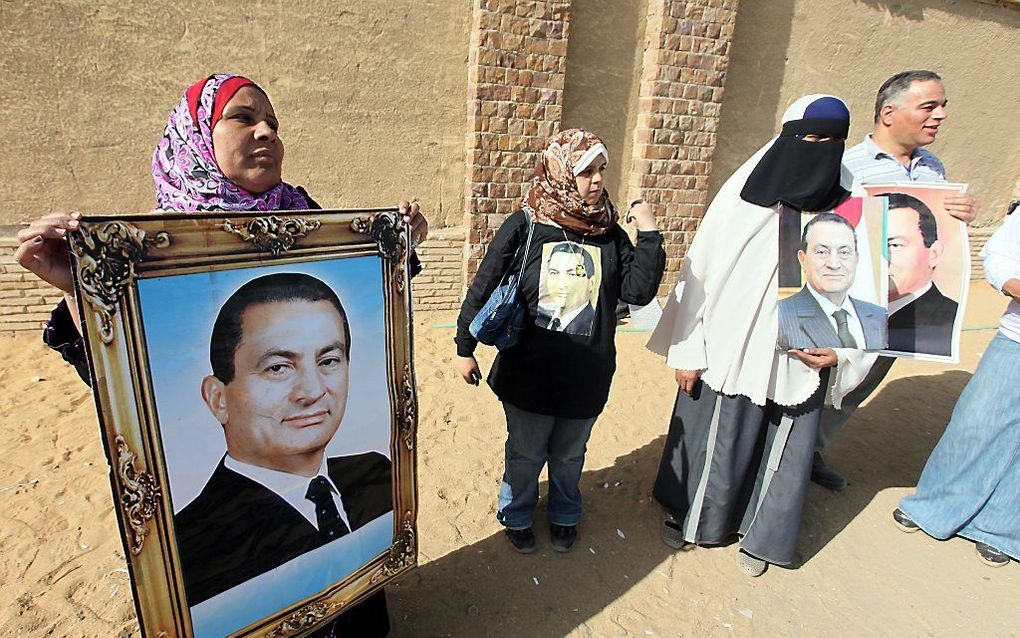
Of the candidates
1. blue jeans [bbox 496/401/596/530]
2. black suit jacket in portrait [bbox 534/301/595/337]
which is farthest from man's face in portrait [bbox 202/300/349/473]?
blue jeans [bbox 496/401/596/530]

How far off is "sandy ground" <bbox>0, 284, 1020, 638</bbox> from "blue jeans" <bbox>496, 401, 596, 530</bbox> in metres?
0.20

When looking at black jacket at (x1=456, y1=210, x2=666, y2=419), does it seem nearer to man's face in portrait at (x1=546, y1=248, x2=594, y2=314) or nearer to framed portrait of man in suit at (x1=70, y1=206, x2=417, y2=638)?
man's face in portrait at (x1=546, y1=248, x2=594, y2=314)

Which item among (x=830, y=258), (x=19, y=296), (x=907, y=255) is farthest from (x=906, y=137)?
(x=19, y=296)

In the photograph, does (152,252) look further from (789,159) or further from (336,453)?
(789,159)

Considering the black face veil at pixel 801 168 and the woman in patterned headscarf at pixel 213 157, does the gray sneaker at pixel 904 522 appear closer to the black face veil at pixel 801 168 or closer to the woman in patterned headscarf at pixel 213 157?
the black face veil at pixel 801 168

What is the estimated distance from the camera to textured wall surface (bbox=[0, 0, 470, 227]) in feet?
13.4

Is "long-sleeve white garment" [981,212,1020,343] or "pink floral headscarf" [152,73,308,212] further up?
"pink floral headscarf" [152,73,308,212]

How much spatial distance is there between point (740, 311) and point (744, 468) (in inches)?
30.9

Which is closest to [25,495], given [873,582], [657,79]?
[873,582]

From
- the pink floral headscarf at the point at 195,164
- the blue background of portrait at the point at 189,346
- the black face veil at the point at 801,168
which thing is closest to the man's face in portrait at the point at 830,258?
the black face veil at the point at 801,168

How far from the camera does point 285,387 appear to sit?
4.78 ft

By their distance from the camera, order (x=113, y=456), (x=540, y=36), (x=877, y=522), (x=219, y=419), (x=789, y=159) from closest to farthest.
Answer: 1. (x=113, y=456)
2. (x=219, y=419)
3. (x=789, y=159)
4. (x=877, y=522)
5. (x=540, y=36)

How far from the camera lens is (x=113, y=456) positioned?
3.86ft

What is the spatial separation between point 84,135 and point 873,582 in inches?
232
